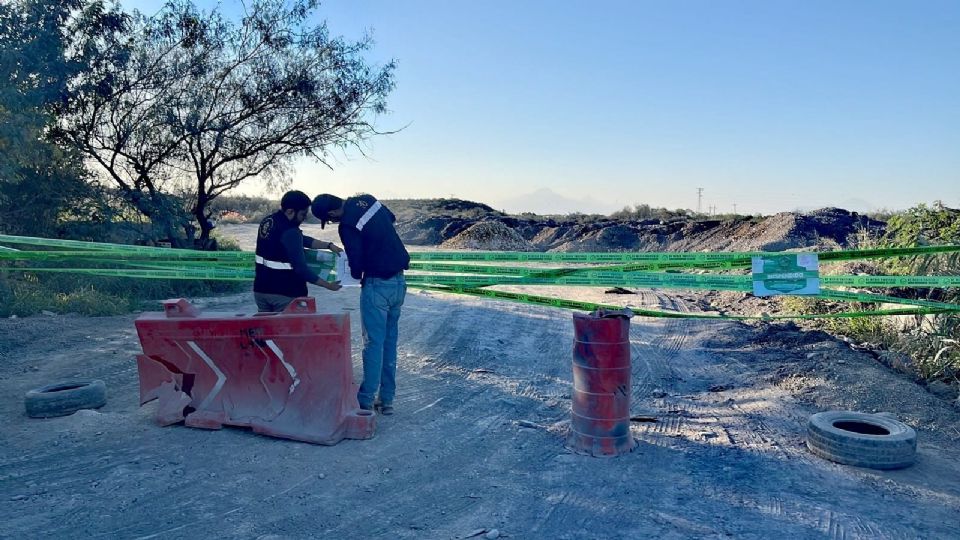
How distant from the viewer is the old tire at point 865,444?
16.6ft

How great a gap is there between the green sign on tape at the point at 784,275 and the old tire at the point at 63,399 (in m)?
6.33

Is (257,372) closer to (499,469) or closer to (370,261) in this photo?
(370,261)

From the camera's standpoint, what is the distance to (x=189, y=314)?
20.2 ft

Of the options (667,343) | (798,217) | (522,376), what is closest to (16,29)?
(522,376)

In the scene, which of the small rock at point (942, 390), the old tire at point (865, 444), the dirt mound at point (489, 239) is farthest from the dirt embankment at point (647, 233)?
the old tire at point (865, 444)

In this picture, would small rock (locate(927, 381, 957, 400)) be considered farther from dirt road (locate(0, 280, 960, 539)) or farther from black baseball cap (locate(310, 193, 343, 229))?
black baseball cap (locate(310, 193, 343, 229))

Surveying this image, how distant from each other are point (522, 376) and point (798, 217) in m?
23.9

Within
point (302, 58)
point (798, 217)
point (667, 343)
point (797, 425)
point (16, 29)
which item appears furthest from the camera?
point (798, 217)

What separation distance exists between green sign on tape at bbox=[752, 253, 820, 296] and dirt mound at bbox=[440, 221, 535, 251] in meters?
28.6

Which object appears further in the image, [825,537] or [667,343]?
[667,343]

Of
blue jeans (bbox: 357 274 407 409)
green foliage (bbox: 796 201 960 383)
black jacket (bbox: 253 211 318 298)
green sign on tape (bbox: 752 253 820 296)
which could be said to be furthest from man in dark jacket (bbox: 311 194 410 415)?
green foliage (bbox: 796 201 960 383)

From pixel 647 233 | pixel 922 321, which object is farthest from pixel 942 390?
pixel 647 233

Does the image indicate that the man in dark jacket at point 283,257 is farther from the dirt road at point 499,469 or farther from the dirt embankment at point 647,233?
the dirt embankment at point 647,233

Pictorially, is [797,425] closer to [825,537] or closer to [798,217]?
[825,537]
